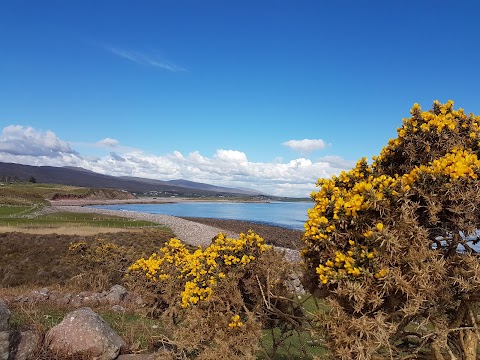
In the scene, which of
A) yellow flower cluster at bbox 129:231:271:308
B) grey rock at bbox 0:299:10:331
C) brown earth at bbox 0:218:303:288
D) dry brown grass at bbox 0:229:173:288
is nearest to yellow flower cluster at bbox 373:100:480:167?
yellow flower cluster at bbox 129:231:271:308

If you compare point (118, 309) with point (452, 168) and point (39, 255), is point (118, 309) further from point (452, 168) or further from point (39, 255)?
point (39, 255)

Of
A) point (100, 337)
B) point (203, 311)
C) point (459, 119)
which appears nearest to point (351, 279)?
point (459, 119)

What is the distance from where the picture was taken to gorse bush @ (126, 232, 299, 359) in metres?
7.06

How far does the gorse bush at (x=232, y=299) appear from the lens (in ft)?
23.2

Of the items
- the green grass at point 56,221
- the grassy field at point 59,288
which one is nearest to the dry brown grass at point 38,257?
the grassy field at point 59,288

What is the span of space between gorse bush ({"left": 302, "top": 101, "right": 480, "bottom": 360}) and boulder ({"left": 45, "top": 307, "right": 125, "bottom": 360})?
18.4 ft

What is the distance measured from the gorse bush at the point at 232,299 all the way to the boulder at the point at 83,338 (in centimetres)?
138

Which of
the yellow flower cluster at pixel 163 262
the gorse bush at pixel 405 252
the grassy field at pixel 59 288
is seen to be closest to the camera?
the gorse bush at pixel 405 252

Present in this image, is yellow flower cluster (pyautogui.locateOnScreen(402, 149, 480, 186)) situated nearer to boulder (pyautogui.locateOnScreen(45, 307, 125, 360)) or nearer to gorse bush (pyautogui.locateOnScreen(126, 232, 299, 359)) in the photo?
gorse bush (pyautogui.locateOnScreen(126, 232, 299, 359))

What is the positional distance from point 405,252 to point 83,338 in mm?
7290

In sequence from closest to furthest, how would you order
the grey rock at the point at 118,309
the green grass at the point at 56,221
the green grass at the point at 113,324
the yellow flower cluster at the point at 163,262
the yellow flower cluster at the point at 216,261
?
the yellow flower cluster at the point at 216,261 → the green grass at the point at 113,324 → the yellow flower cluster at the point at 163,262 → the grey rock at the point at 118,309 → the green grass at the point at 56,221

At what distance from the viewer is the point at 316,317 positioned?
521 centimetres

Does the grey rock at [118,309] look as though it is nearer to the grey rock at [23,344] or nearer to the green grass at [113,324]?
the green grass at [113,324]

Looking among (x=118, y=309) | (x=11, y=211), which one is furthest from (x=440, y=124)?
(x=11, y=211)
